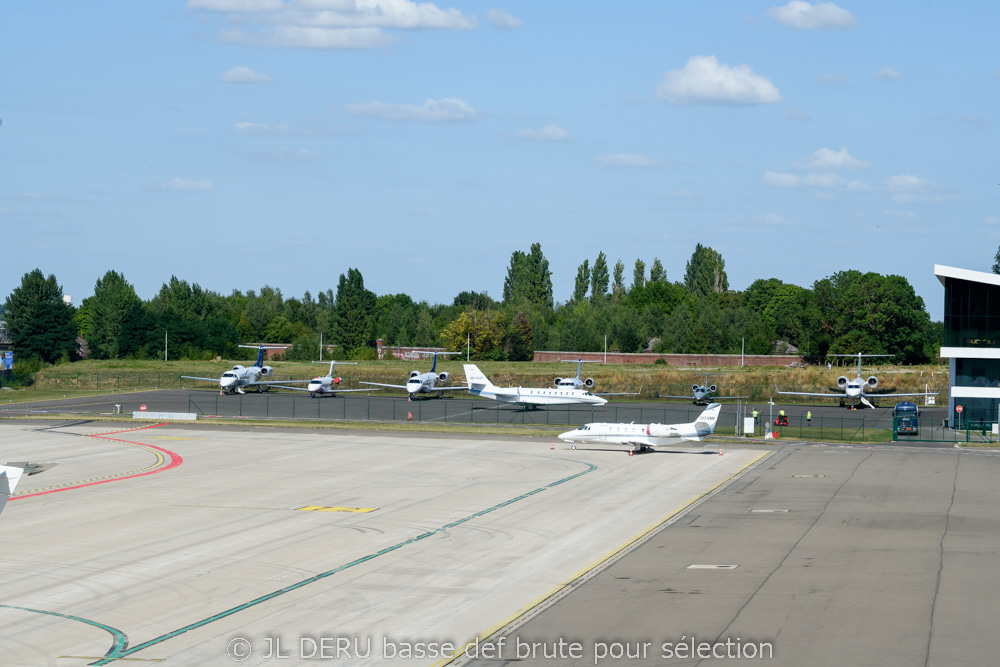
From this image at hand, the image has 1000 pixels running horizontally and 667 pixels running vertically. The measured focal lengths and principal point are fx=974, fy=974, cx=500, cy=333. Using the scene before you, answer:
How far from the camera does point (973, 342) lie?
263ft

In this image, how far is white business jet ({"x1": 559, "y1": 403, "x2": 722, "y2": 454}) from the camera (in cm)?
6181

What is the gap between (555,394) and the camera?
9531 cm

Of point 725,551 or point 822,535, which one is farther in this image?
point 822,535

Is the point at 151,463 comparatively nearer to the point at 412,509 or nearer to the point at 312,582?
the point at 412,509

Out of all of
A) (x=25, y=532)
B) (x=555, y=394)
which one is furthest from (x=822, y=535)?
(x=555, y=394)

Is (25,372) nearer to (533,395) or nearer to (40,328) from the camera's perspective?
(40,328)

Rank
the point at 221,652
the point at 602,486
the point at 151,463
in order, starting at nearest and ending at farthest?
the point at 221,652, the point at 602,486, the point at 151,463

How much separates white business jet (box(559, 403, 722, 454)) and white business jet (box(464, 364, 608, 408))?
28.8m

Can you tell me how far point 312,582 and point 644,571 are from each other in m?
10.2

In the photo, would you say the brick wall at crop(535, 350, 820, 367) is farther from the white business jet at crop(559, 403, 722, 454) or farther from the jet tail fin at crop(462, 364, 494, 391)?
the white business jet at crop(559, 403, 722, 454)

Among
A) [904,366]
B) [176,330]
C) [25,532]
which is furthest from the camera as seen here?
[176,330]

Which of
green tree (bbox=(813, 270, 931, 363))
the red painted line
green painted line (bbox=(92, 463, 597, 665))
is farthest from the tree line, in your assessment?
green painted line (bbox=(92, 463, 597, 665))

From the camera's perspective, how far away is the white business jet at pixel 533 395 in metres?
94.8

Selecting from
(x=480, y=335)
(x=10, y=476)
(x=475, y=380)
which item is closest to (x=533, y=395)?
(x=475, y=380)
